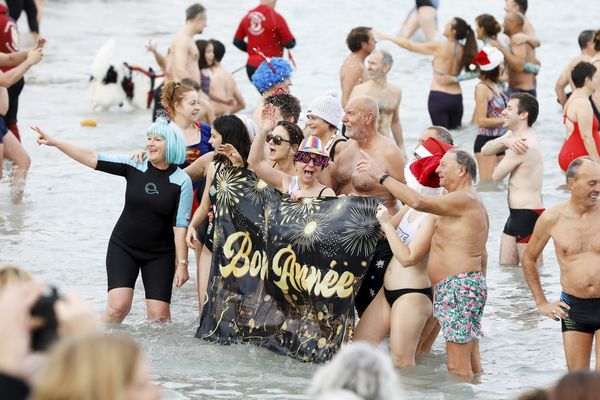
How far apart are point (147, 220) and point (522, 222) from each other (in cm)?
347

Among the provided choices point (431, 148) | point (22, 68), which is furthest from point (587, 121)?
point (22, 68)

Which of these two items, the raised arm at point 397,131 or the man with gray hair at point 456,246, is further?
the raised arm at point 397,131

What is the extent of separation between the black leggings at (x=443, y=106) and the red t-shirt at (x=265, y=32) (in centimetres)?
205

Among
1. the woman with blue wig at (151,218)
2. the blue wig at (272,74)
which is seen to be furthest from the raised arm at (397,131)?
the woman with blue wig at (151,218)

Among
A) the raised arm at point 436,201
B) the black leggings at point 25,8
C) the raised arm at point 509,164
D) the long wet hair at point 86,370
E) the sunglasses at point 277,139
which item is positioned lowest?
the long wet hair at point 86,370

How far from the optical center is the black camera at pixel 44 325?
3770 millimetres

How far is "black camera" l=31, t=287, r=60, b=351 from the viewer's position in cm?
377

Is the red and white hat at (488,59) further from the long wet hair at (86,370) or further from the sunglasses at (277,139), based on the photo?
the long wet hair at (86,370)

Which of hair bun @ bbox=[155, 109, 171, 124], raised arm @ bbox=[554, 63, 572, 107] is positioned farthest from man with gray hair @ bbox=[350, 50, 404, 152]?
hair bun @ bbox=[155, 109, 171, 124]

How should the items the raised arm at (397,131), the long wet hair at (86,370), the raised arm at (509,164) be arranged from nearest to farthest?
the long wet hair at (86,370)
the raised arm at (509,164)
the raised arm at (397,131)

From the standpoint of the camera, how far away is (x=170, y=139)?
8.12 meters

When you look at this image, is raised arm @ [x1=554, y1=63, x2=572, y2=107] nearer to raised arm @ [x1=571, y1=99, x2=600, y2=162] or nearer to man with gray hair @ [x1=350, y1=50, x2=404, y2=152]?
man with gray hair @ [x1=350, y1=50, x2=404, y2=152]

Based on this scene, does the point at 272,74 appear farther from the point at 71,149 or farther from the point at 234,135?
the point at 71,149

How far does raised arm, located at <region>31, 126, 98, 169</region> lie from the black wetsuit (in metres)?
0.06
